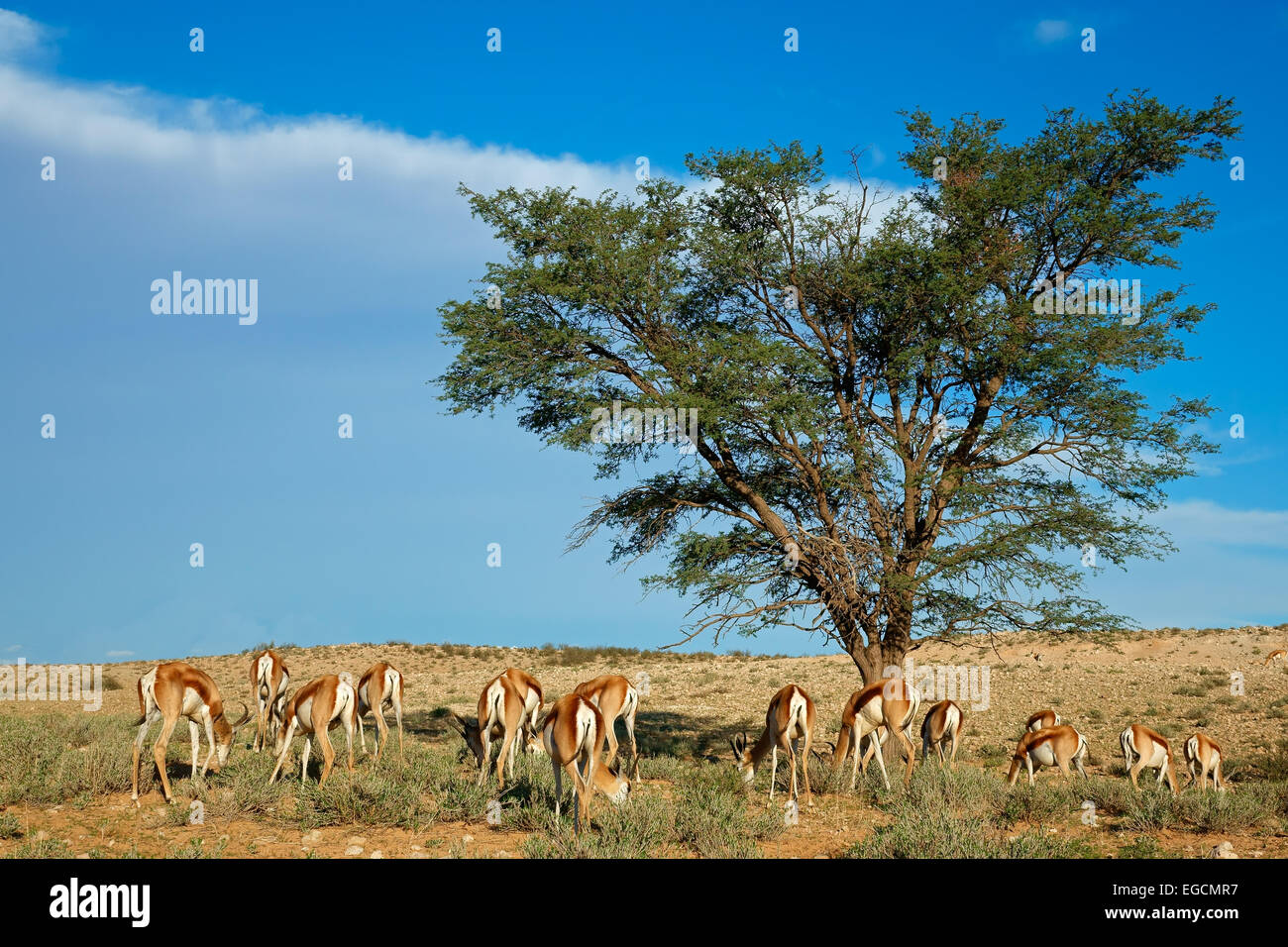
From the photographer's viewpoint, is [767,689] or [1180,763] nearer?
[1180,763]

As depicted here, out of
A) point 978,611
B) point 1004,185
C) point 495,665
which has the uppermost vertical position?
point 1004,185

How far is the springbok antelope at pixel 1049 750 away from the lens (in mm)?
15594

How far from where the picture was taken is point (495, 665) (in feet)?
150

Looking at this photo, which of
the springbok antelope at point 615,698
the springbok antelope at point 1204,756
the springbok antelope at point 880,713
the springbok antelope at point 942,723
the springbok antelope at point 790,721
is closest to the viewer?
the springbok antelope at point 790,721

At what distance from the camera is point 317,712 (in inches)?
529

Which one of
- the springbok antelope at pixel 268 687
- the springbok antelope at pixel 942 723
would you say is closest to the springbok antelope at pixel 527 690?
the springbok antelope at pixel 268 687

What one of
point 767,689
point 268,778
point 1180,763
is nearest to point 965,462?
point 1180,763

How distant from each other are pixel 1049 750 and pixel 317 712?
12.1 m

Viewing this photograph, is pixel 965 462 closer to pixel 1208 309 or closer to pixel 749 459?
pixel 749 459

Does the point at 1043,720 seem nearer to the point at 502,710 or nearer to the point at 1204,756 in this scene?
the point at 1204,756

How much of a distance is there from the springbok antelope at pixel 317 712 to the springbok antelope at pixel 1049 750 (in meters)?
11.0

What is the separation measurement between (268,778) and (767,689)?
23.8 metres

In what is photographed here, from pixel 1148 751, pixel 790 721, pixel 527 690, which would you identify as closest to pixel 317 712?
pixel 527 690

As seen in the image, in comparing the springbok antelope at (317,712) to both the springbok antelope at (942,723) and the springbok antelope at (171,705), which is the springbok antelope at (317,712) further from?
the springbok antelope at (942,723)
